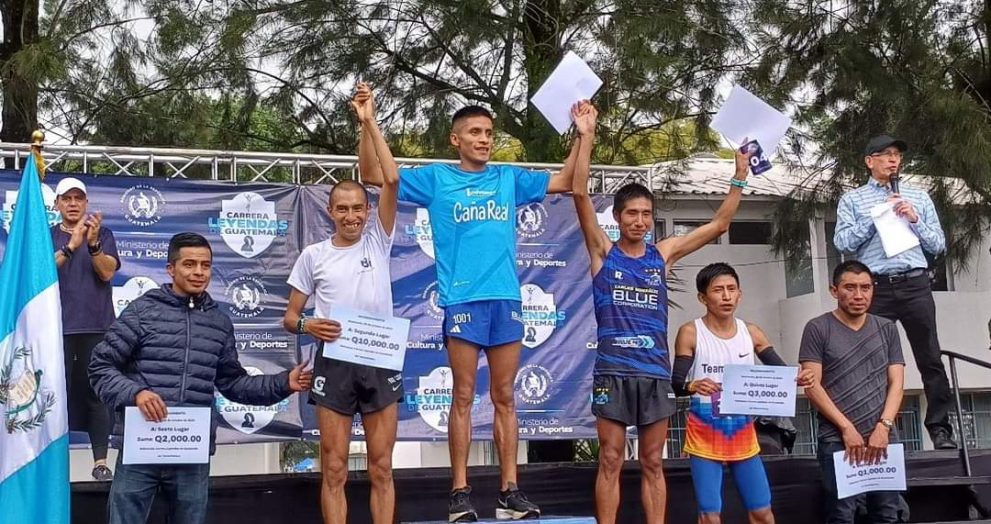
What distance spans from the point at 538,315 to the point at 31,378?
11.4 feet

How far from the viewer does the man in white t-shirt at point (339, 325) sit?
14.7 ft

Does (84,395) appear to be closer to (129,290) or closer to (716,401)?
(129,290)

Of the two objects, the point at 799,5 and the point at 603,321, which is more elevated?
the point at 799,5

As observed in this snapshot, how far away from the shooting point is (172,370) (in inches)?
172

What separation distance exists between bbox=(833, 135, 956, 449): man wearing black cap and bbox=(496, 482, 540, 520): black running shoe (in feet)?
7.99

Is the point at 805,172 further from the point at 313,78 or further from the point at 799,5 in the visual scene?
the point at 313,78

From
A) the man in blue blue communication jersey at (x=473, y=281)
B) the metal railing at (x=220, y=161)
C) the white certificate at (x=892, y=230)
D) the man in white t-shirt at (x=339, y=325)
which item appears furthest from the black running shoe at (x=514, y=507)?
the metal railing at (x=220, y=161)

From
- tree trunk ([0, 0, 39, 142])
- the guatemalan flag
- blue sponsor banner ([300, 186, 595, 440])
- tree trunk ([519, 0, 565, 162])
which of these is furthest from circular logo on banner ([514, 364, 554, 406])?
tree trunk ([0, 0, 39, 142])

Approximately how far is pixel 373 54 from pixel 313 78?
1.49 feet

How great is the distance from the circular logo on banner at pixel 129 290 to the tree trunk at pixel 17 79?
1601 mm

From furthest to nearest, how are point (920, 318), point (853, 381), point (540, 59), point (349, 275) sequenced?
1. point (540, 59)
2. point (920, 318)
3. point (853, 381)
4. point (349, 275)

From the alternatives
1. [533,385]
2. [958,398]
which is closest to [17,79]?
[533,385]

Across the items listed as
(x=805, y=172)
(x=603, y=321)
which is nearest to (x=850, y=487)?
(x=603, y=321)

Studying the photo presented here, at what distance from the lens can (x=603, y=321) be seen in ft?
15.9
